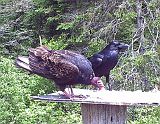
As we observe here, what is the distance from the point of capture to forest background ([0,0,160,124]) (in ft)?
19.0

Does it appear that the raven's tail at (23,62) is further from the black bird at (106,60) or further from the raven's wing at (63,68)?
the black bird at (106,60)

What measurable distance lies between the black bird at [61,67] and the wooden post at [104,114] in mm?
252

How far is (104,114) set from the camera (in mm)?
3762

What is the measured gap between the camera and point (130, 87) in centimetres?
645

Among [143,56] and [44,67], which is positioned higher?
[44,67]

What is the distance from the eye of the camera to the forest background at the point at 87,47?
5.80 metres

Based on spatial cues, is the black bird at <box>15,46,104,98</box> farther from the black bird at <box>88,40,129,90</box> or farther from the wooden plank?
the black bird at <box>88,40,129,90</box>

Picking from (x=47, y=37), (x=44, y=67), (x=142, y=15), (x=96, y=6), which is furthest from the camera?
(x=47, y=37)

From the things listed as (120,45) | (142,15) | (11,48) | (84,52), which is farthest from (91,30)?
(120,45)

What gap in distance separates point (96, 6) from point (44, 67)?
395cm

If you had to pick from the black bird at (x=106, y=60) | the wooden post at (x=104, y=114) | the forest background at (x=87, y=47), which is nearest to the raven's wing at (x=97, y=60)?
the black bird at (x=106, y=60)

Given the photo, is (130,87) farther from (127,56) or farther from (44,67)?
(44,67)

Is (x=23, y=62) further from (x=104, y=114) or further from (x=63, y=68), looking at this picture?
(x=104, y=114)

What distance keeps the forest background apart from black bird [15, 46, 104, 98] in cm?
172
